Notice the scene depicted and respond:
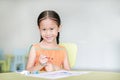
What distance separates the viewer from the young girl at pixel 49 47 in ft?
6.68

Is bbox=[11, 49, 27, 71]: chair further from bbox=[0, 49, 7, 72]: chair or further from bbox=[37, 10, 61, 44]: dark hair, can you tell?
bbox=[37, 10, 61, 44]: dark hair

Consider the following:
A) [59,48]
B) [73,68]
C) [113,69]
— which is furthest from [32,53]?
[113,69]

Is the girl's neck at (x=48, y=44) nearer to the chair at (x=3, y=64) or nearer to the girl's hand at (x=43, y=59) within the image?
the girl's hand at (x=43, y=59)

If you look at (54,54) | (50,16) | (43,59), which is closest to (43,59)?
(43,59)

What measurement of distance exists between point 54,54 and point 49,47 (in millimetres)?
74

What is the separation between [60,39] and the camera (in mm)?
2160

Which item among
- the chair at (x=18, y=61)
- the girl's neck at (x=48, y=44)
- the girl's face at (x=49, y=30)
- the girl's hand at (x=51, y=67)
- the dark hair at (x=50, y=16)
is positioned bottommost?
the girl's hand at (x=51, y=67)

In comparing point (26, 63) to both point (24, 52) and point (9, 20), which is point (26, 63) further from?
point (9, 20)

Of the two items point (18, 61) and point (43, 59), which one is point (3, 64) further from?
point (43, 59)

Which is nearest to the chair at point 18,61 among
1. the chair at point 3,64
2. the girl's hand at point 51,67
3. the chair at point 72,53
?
the chair at point 3,64

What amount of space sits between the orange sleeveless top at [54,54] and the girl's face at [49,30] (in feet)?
0.29

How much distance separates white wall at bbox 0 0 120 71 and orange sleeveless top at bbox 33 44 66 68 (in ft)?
0.39

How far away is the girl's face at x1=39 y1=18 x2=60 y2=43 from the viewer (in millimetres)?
2062

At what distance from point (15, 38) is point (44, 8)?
38 cm
